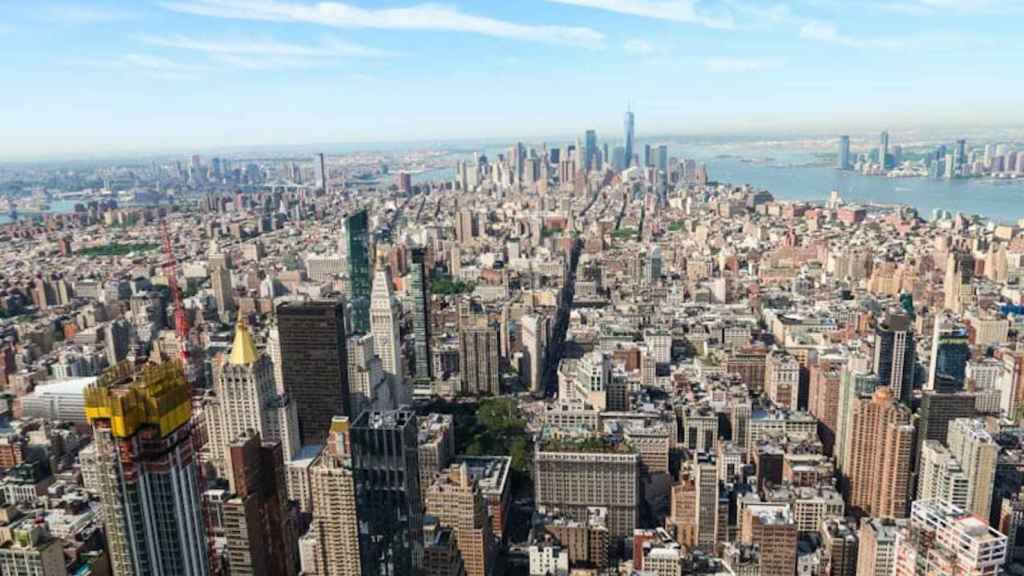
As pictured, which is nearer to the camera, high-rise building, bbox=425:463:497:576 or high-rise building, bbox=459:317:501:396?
high-rise building, bbox=425:463:497:576

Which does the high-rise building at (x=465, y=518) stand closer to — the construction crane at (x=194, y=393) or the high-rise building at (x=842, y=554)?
the construction crane at (x=194, y=393)

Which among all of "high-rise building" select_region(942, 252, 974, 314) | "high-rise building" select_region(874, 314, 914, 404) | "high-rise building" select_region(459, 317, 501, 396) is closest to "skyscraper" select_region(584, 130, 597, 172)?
"high-rise building" select_region(942, 252, 974, 314)

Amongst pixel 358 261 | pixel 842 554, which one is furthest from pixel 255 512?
pixel 358 261

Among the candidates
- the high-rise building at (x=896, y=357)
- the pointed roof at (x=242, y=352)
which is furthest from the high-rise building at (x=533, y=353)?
the high-rise building at (x=896, y=357)

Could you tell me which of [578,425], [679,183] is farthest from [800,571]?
[679,183]

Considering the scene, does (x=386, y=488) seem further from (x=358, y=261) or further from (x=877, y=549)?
(x=358, y=261)

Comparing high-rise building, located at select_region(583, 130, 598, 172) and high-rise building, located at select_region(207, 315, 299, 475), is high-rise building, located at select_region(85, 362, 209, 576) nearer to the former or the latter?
high-rise building, located at select_region(207, 315, 299, 475)
